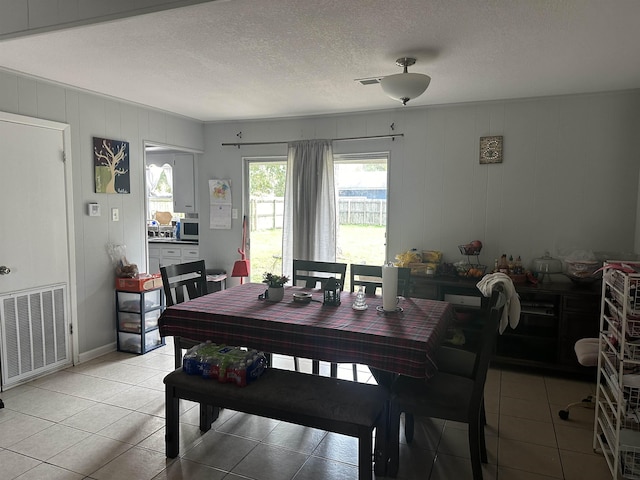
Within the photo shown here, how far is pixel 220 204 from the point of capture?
5227mm

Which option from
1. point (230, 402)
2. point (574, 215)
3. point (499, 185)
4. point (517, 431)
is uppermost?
point (499, 185)

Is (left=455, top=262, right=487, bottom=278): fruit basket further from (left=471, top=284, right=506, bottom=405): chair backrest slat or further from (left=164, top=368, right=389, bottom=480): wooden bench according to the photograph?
(left=164, top=368, right=389, bottom=480): wooden bench

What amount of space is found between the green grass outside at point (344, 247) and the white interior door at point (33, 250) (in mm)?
2134

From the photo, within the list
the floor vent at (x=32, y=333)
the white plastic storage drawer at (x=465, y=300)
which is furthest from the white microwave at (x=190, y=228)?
the white plastic storage drawer at (x=465, y=300)

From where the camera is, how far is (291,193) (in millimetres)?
4781

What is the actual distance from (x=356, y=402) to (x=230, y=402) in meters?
0.67

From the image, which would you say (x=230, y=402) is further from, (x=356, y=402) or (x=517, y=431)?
(x=517, y=431)

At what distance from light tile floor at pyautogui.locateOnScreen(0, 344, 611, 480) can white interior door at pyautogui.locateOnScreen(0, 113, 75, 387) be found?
0.28 metres

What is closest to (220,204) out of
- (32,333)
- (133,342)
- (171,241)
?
(171,241)

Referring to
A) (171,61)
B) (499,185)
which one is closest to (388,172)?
(499,185)

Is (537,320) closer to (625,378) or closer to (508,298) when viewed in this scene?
(508,298)

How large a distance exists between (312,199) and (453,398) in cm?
292

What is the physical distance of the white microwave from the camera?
18.6 ft

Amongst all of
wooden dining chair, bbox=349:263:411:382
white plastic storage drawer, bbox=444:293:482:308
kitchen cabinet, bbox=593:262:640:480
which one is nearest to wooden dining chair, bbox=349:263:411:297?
wooden dining chair, bbox=349:263:411:382
